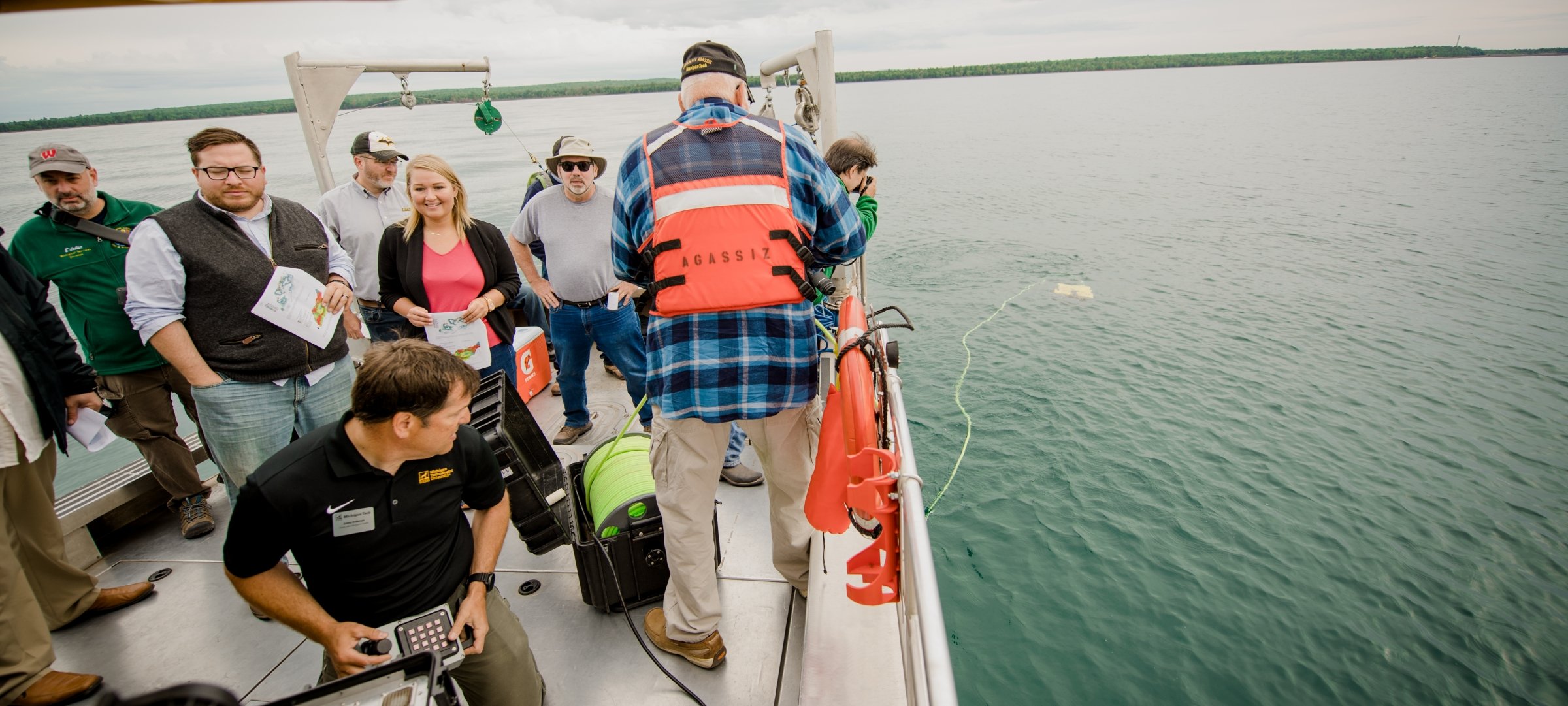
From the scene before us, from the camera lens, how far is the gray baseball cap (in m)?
2.56

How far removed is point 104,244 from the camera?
276 cm

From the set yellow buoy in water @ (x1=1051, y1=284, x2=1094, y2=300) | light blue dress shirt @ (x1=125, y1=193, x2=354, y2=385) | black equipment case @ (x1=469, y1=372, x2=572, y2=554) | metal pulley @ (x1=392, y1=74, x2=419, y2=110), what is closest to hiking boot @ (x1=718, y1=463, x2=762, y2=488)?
black equipment case @ (x1=469, y1=372, x2=572, y2=554)

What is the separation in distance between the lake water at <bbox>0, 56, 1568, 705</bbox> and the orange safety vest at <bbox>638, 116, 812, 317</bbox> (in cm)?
355

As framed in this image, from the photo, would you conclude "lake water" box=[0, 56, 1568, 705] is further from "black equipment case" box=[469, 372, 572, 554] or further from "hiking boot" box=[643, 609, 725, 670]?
"black equipment case" box=[469, 372, 572, 554]

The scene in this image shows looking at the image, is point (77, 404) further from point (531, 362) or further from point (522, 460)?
point (531, 362)

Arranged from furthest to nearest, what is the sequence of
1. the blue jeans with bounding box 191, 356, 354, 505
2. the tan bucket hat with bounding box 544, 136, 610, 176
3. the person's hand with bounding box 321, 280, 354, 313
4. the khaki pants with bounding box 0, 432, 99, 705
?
the tan bucket hat with bounding box 544, 136, 610, 176
the person's hand with bounding box 321, 280, 354, 313
the blue jeans with bounding box 191, 356, 354, 505
the khaki pants with bounding box 0, 432, 99, 705

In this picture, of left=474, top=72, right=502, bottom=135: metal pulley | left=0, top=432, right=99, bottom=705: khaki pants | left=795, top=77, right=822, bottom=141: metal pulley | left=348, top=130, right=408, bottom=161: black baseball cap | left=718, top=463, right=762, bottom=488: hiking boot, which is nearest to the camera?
left=0, top=432, right=99, bottom=705: khaki pants

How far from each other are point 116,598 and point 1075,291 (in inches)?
485

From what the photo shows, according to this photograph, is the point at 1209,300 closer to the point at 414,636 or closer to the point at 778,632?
the point at 778,632

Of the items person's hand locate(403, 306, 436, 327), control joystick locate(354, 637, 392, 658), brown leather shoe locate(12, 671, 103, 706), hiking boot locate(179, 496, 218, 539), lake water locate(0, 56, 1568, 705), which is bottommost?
lake water locate(0, 56, 1568, 705)

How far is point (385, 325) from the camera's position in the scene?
11.4 feet

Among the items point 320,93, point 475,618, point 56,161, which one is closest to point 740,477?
point 475,618

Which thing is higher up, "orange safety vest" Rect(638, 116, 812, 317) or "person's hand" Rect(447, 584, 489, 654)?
"orange safety vest" Rect(638, 116, 812, 317)

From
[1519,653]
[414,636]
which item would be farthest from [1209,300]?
[414,636]
